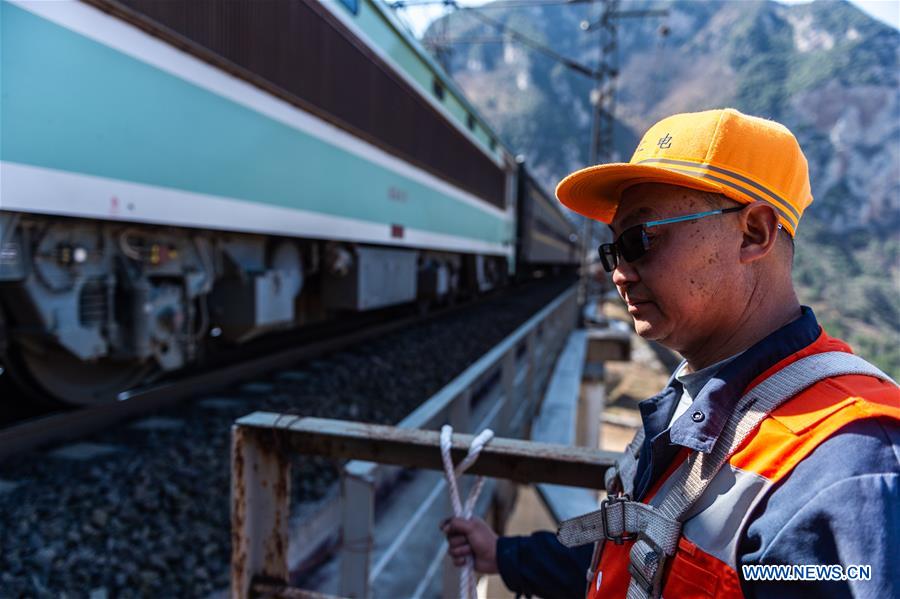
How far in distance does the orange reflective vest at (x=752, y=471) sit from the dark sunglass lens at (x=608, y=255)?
1.75ft

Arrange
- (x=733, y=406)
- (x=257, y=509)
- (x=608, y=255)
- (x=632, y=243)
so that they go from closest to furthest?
(x=733, y=406) < (x=632, y=243) < (x=608, y=255) < (x=257, y=509)

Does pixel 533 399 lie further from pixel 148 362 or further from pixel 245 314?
pixel 148 362

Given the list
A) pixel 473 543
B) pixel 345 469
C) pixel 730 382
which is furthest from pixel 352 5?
pixel 730 382

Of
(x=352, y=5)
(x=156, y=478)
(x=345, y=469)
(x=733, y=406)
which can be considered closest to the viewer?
(x=733, y=406)

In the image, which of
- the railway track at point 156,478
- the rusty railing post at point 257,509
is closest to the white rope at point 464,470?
the rusty railing post at point 257,509

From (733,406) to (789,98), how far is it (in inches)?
5114

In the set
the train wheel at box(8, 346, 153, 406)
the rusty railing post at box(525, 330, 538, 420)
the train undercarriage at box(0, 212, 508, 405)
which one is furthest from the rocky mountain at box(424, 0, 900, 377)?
the train wheel at box(8, 346, 153, 406)

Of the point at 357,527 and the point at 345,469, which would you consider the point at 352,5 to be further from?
the point at 357,527

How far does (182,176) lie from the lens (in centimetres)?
429

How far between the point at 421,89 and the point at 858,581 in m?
9.29

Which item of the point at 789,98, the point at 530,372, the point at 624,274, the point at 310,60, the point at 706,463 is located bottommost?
the point at 530,372

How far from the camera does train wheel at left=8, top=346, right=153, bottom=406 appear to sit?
3.98m

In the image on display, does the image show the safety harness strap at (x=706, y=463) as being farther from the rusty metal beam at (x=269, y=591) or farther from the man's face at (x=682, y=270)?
the rusty metal beam at (x=269, y=591)

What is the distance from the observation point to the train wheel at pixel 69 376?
3984 millimetres
